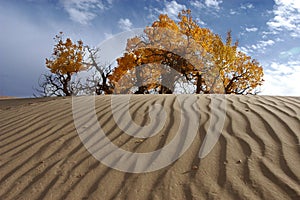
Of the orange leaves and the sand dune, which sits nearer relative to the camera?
the sand dune

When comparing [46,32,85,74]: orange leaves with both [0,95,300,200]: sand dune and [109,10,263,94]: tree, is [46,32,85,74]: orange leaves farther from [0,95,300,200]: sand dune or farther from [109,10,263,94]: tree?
[0,95,300,200]: sand dune

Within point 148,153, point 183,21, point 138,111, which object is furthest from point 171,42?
point 148,153

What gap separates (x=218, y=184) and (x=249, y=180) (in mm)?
261

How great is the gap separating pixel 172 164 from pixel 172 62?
18320mm

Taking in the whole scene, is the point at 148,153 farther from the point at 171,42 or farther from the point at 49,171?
the point at 171,42

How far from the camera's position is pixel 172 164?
251 cm

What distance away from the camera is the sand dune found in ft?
7.00

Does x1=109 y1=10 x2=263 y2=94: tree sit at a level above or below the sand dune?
above

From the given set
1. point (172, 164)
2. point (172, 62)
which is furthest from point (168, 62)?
point (172, 164)

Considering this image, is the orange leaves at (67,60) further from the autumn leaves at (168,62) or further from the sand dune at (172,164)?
the sand dune at (172,164)

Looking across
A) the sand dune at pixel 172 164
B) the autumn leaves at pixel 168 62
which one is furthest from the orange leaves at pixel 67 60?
the sand dune at pixel 172 164

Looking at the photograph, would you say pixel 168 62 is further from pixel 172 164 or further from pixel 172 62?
pixel 172 164

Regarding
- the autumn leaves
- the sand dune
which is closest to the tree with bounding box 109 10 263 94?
the autumn leaves

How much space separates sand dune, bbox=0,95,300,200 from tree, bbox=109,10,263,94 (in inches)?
644
